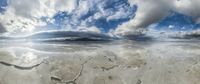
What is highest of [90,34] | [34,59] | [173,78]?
[90,34]

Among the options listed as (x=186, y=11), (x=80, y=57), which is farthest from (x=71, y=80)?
(x=186, y=11)

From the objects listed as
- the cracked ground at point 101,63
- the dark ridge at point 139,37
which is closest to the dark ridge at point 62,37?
the cracked ground at point 101,63

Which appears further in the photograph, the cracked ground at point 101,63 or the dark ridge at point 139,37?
the cracked ground at point 101,63

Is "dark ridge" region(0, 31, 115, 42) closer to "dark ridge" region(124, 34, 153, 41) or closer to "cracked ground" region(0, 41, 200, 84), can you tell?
"cracked ground" region(0, 41, 200, 84)

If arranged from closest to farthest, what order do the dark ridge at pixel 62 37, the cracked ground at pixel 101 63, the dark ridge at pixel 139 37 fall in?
the dark ridge at pixel 62 37, the dark ridge at pixel 139 37, the cracked ground at pixel 101 63

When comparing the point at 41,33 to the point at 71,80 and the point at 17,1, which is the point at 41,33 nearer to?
the point at 17,1

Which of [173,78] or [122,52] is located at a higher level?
[122,52]

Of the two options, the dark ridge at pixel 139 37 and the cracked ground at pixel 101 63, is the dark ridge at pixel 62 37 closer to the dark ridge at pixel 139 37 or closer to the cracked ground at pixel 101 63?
the cracked ground at pixel 101 63

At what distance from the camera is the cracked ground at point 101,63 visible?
7.80 meters

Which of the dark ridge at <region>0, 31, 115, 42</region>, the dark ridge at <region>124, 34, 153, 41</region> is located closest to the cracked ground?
the dark ridge at <region>0, 31, 115, 42</region>

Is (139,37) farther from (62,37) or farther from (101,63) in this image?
(62,37)

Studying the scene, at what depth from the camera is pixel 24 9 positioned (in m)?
7.09

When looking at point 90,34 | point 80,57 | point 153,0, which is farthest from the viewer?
point 80,57

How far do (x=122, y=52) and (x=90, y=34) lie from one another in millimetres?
1206
